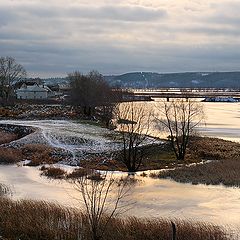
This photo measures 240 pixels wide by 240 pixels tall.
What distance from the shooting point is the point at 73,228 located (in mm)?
15141

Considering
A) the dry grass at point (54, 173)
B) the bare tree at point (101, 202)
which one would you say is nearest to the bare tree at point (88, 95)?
the dry grass at point (54, 173)

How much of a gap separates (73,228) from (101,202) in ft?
20.4

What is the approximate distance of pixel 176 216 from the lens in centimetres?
1978

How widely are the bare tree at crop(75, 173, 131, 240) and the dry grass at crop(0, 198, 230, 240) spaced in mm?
313

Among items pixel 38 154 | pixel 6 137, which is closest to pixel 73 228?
pixel 38 154

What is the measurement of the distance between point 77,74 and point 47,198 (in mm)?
53521

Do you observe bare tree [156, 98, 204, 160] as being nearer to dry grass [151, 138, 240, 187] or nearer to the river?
dry grass [151, 138, 240, 187]

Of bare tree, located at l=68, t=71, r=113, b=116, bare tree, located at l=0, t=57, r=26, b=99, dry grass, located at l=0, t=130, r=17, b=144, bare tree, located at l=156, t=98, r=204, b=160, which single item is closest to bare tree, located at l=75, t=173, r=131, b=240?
bare tree, located at l=156, t=98, r=204, b=160

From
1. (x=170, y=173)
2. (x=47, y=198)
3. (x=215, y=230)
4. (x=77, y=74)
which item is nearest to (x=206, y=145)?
(x=170, y=173)

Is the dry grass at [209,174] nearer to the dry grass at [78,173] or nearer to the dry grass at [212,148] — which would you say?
the dry grass at [78,173]

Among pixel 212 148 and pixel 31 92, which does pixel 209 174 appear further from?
pixel 31 92

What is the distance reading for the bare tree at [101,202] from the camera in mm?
14164

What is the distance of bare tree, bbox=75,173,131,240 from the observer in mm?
14164

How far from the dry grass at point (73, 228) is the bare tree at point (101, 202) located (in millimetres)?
313
